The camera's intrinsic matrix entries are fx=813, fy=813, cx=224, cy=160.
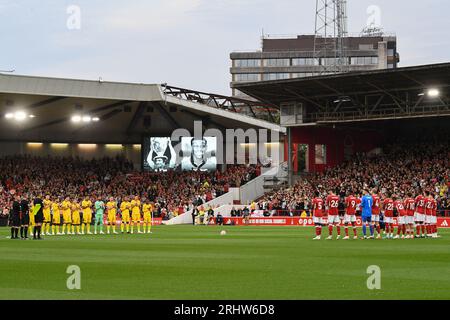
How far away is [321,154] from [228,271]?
198ft

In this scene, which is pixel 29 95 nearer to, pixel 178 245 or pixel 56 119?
pixel 56 119

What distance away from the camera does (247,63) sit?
530 feet

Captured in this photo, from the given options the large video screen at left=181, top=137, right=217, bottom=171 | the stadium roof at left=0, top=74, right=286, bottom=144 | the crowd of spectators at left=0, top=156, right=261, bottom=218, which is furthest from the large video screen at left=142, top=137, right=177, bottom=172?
the stadium roof at left=0, top=74, right=286, bottom=144

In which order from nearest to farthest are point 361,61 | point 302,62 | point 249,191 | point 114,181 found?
point 249,191
point 114,181
point 361,61
point 302,62

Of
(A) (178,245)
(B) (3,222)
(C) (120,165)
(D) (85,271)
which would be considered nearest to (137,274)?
(D) (85,271)

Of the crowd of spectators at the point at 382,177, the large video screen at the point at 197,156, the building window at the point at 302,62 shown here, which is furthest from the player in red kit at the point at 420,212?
the building window at the point at 302,62

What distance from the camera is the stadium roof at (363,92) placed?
63.2 m

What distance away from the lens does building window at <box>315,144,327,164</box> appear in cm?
7700

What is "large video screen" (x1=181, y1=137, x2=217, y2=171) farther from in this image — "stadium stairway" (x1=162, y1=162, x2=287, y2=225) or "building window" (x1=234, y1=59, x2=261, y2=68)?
"building window" (x1=234, y1=59, x2=261, y2=68)

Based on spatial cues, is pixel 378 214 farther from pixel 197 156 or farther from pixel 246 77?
pixel 246 77

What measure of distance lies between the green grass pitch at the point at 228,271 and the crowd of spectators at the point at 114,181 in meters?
41.2

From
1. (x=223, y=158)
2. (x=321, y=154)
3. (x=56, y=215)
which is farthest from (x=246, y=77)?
(x=56, y=215)

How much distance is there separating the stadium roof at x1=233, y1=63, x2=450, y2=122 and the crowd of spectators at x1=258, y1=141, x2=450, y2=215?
3.80 meters
